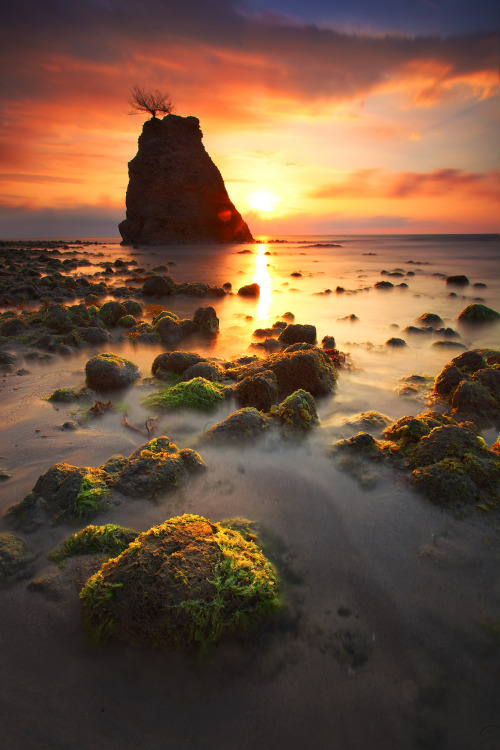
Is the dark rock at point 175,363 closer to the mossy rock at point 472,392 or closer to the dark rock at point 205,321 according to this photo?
the dark rock at point 205,321

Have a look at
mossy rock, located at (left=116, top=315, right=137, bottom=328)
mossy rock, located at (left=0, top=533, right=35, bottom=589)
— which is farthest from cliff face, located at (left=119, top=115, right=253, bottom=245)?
mossy rock, located at (left=0, top=533, right=35, bottom=589)

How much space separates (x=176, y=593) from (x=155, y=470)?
103 cm

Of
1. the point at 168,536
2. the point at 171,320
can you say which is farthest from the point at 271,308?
the point at 168,536

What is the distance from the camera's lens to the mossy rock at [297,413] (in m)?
3.33

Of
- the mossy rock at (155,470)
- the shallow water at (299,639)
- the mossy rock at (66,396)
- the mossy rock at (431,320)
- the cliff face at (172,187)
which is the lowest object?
the mossy rock at (431,320)

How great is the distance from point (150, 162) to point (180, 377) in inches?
1861

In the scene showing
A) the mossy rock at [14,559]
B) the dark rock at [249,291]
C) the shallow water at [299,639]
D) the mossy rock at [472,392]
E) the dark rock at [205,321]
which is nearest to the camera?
the shallow water at [299,639]

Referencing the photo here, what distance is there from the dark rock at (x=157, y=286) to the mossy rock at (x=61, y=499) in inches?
359

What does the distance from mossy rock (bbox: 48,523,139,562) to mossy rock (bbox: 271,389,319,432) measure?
5.54 feet

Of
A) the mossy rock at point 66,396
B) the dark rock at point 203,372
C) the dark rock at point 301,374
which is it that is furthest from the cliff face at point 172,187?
the dark rock at point 301,374

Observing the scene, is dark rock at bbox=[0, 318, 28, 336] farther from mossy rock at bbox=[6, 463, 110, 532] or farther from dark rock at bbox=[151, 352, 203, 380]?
mossy rock at bbox=[6, 463, 110, 532]

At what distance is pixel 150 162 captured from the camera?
43.2m

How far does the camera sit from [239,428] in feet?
10.4

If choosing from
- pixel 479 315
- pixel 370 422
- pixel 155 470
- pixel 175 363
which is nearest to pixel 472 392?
pixel 370 422
